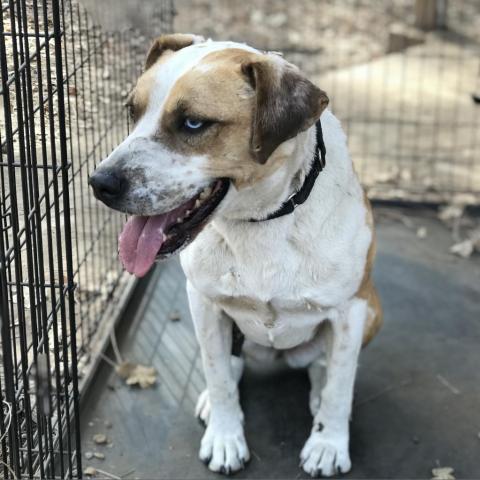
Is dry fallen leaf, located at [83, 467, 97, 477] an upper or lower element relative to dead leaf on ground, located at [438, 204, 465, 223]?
lower

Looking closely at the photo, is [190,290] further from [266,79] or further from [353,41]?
[353,41]

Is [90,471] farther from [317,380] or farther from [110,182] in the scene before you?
[110,182]

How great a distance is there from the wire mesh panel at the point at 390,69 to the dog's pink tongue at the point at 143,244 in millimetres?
2512

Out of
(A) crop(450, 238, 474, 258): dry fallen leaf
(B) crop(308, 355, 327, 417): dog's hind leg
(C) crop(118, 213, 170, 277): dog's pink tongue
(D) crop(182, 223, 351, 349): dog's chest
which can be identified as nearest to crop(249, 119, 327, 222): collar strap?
(D) crop(182, 223, 351, 349): dog's chest

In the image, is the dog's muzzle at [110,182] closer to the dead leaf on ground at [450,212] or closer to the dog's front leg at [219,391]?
the dog's front leg at [219,391]

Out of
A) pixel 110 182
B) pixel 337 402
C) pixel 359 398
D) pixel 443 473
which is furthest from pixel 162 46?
pixel 443 473

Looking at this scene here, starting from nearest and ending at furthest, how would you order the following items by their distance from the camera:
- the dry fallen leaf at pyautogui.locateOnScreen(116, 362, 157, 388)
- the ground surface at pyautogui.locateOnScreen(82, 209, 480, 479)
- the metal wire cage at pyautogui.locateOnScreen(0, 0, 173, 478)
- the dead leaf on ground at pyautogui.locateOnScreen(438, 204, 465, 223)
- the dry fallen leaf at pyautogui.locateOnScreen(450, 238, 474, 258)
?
the metal wire cage at pyautogui.locateOnScreen(0, 0, 173, 478)
the ground surface at pyautogui.locateOnScreen(82, 209, 480, 479)
the dry fallen leaf at pyautogui.locateOnScreen(116, 362, 157, 388)
the dry fallen leaf at pyautogui.locateOnScreen(450, 238, 474, 258)
the dead leaf on ground at pyautogui.locateOnScreen(438, 204, 465, 223)

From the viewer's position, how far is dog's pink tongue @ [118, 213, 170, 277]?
105 inches

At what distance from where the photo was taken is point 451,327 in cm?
400

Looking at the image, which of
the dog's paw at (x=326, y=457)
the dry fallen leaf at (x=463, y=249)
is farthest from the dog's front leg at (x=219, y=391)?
the dry fallen leaf at (x=463, y=249)

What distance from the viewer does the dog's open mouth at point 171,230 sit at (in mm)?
2662

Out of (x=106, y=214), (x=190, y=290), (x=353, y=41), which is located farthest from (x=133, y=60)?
(x=353, y=41)

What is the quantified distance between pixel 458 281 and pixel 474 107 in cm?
205

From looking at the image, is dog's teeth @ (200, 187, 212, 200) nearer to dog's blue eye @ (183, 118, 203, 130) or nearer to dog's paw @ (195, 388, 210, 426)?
dog's blue eye @ (183, 118, 203, 130)
